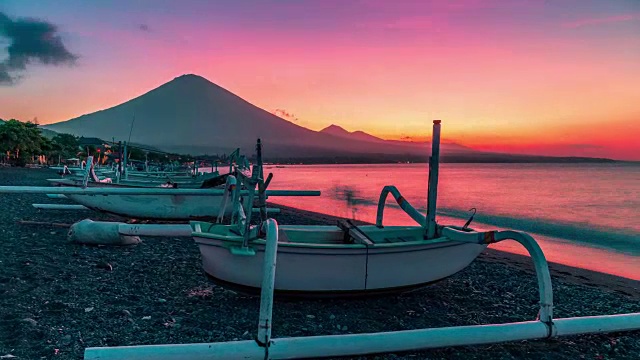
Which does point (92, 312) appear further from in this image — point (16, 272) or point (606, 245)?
point (606, 245)

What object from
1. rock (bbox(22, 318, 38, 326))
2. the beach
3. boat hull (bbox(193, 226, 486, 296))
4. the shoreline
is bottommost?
the shoreline

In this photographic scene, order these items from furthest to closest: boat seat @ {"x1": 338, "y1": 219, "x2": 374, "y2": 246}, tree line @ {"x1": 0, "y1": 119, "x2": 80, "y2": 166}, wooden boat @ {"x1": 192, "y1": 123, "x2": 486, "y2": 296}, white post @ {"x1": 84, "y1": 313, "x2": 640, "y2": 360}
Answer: tree line @ {"x1": 0, "y1": 119, "x2": 80, "y2": 166} < boat seat @ {"x1": 338, "y1": 219, "x2": 374, "y2": 246} < wooden boat @ {"x1": 192, "y1": 123, "x2": 486, "y2": 296} < white post @ {"x1": 84, "y1": 313, "x2": 640, "y2": 360}

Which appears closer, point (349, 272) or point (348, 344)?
point (348, 344)

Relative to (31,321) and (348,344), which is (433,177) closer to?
(348,344)

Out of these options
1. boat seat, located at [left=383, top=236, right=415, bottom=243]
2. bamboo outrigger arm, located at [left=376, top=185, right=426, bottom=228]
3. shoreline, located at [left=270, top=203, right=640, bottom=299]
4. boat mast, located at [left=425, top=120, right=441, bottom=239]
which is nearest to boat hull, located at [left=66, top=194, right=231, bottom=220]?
bamboo outrigger arm, located at [left=376, top=185, right=426, bottom=228]

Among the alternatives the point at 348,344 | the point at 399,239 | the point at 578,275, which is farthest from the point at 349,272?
the point at 578,275

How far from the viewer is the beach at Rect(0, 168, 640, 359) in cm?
505

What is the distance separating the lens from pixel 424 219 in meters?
7.18

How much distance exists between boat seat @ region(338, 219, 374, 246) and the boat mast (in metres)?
1.00

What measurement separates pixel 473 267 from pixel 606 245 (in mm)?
11564

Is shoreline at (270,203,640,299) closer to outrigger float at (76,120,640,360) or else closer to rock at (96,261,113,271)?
outrigger float at (76,120,640,360)

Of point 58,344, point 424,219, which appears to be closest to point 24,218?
point 58,344

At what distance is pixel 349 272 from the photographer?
6191 millimetres

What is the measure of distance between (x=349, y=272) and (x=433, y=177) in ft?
6.46
